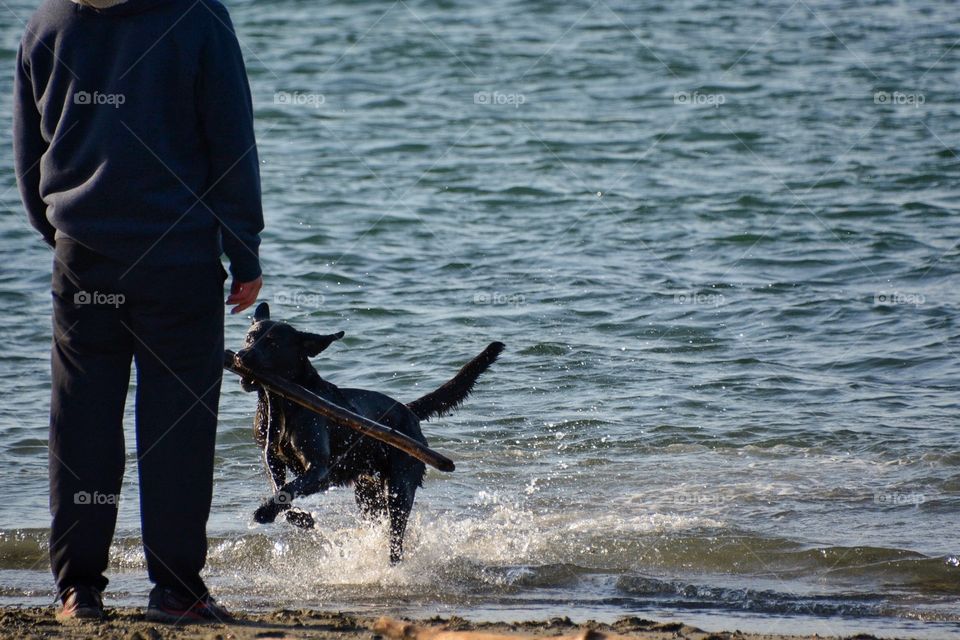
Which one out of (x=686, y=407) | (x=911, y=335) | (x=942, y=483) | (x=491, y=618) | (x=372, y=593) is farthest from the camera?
(x=911, y=335)

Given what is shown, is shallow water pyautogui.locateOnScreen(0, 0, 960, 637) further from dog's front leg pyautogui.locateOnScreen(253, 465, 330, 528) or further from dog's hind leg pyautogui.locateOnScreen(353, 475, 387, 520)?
dog's front leg pyautogui.locateOnScreen(253, 465, 330, 528)

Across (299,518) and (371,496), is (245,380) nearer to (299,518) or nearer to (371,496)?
(299,518)

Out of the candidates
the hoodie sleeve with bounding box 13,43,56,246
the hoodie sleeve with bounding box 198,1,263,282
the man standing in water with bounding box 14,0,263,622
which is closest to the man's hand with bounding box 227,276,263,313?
the man standing in water with bounding box 14,0,263,622

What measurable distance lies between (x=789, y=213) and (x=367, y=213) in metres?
4.09

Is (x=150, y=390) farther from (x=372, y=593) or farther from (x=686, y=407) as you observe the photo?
(x=686, y=407)

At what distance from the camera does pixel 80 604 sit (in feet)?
14.5

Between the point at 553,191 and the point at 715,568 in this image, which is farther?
the point at 553,191

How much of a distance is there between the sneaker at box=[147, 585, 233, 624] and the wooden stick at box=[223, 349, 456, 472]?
3.00ft

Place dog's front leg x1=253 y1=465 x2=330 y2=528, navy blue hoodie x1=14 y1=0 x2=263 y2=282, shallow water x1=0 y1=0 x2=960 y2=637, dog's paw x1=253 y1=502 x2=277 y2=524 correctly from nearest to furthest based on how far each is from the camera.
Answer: navy blue hoodie x1=14 y1=0 x2=263 y2=282
dog's paw x1=253 y1=502 x2=277 y2=524
dog's front leg x1=253 y1=465 x2=330 y2=528
shallow water x1=0 y1=0 x2=960 y2=637

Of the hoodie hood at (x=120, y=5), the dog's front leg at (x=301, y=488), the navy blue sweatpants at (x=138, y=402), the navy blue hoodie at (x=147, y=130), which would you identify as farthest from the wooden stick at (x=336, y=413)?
the hoodie hood at (x=120, y=5)

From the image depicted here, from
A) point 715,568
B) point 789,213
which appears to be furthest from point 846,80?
point 715,568

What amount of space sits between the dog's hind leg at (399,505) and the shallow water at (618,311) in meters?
0.10

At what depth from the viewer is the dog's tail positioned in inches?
253

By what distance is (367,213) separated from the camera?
13.0 m
